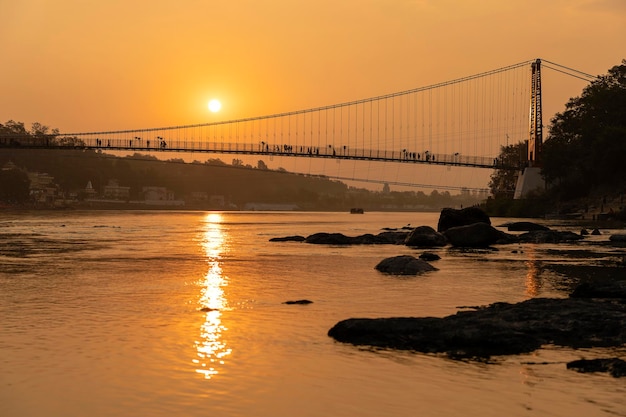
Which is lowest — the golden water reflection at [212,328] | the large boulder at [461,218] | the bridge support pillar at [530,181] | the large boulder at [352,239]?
the golden water reflection at [212,328]

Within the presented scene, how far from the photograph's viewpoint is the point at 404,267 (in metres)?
27.5

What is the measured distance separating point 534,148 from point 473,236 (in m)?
79.6

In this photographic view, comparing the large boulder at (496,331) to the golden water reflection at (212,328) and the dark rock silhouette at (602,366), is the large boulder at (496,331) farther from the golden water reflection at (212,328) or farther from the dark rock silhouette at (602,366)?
the golden water reflection at (212,328)

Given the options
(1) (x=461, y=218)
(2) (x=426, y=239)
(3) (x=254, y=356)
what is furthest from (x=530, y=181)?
(3) (x=254, y=356)

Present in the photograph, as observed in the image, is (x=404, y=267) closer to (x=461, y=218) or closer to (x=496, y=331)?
(x=496, y=331)

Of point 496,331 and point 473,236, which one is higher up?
point 473,236

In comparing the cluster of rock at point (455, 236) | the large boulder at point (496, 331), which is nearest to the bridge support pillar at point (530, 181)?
the cluster of rock at point (455, 236)

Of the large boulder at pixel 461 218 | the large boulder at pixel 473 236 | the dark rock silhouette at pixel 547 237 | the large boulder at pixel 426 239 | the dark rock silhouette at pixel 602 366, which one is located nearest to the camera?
the dark rock silhouette at pixel 602 366

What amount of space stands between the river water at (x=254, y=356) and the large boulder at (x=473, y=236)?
614 inches

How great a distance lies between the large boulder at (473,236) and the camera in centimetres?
4359

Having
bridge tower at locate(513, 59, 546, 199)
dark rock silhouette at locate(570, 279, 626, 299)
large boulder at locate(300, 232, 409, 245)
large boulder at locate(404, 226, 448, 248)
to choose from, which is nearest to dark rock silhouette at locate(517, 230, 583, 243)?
large boulder at locate(404, 226, 448, 248)

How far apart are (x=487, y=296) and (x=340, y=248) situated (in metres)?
23.1

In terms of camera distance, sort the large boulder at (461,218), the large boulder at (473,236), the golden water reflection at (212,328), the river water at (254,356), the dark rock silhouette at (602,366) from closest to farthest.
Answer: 1. the river water at (254,356)
2. the dark rock silhouette at (602,366)
3. the golden water reflection at (212,328)
4. the large boulder at (473,236)
5. the large boulder at (461,218)

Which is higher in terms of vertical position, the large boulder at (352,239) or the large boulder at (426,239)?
the large boulder at (426,239)
